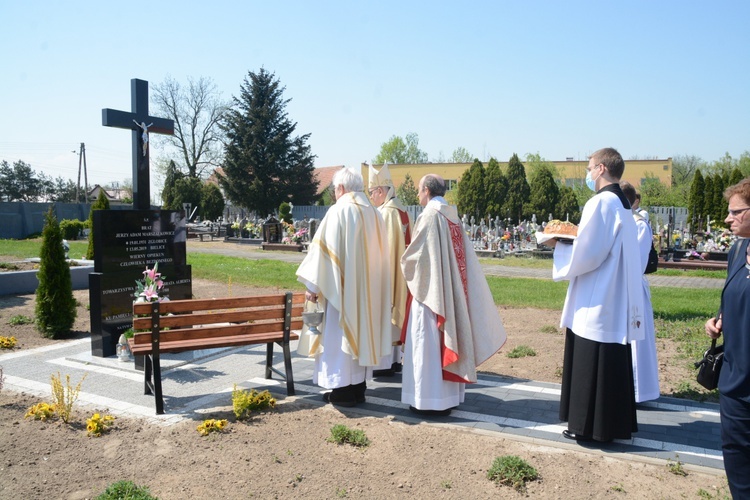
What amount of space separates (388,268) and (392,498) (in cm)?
241

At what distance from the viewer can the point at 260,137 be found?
141 ft

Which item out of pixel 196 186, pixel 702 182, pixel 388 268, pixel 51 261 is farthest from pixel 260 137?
pixel 388 268

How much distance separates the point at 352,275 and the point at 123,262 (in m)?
3.70

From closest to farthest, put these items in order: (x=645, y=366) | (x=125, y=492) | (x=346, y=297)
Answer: (x=125, y=492)
(x=346, y=297)
(x=645, y=366)

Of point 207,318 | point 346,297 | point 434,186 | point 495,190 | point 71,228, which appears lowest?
point 207,318

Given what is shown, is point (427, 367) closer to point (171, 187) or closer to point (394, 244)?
point (394, 244)

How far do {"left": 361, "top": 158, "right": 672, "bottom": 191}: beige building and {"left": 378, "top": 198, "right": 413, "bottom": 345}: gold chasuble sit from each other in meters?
37.2

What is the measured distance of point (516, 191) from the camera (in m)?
35.9

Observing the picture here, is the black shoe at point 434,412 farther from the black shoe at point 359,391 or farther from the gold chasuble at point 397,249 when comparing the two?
the gold chasuble at point 397,249

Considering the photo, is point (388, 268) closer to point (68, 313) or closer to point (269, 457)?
point (269, 457)

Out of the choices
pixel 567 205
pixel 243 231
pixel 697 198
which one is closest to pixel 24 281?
pixel 243 231

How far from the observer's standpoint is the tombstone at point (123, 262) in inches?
280

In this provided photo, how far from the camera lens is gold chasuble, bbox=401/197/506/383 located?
494 cm

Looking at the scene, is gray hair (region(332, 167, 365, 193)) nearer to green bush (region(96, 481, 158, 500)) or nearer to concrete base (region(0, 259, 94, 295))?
green bush (region(96, 481, 158, 500))
